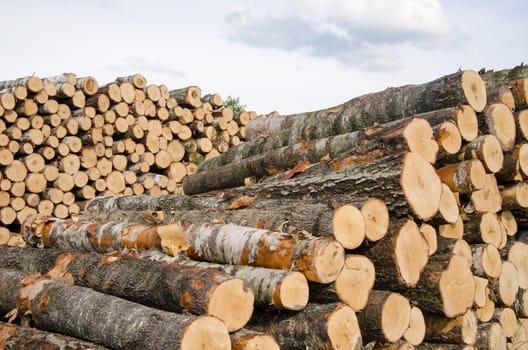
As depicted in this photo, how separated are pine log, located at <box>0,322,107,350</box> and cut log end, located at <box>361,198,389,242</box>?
2165mm

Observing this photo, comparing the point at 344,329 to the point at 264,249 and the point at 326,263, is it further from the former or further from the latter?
the point at 264,249

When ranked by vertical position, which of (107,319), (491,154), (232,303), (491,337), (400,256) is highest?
(491,154)

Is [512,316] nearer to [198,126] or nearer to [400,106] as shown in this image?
[400,106]

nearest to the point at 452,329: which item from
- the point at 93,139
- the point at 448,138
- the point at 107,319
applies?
the point at 448,138

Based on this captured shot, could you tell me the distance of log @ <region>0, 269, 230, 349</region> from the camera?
3.43m

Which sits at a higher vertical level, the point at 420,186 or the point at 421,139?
the point at 421,139

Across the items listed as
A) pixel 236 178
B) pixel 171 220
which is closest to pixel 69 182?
pixel 236 178

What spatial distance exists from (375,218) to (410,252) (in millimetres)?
434

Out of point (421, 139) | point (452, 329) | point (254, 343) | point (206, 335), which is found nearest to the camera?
point (206, 335)

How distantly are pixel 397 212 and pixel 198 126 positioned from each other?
6.66m

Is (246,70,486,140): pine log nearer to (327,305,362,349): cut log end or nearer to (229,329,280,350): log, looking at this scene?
(327,305,362,349): cut log end

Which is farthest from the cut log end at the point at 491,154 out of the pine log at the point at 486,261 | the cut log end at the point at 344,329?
the cut log end at the point at 344,329

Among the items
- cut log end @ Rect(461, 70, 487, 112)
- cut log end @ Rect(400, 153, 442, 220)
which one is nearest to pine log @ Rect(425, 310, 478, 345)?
cut log end @ Rect(400, 153, 442, 220)

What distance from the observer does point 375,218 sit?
4.43m
